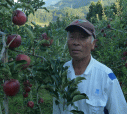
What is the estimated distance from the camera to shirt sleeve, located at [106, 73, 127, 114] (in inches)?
49.6

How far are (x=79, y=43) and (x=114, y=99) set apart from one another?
2.01ft

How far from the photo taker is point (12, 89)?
1.21m

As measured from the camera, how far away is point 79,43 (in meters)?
1.32

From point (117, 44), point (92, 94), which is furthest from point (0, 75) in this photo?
point (117, 44)

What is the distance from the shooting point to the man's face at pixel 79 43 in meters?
1.32

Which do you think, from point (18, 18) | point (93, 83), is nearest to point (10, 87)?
point (18, 18)

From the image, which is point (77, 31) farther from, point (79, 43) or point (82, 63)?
point (82, 63)

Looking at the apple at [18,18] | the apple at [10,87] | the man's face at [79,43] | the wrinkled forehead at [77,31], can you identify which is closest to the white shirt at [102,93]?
the man's face at [79,43]

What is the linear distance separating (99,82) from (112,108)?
26 centimetres

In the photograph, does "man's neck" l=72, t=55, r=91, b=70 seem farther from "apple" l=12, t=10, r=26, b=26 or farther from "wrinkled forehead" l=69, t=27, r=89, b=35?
"apple" l=12, t=10, r=26, b=26

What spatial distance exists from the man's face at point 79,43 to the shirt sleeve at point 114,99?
0.35m

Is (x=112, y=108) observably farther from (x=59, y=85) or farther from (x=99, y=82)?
(x=59, y=85)

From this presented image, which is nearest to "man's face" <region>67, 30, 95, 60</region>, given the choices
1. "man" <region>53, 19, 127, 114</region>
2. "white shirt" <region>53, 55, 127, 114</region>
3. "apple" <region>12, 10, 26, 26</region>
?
"man" <region>53, 19, 127, 114</region>

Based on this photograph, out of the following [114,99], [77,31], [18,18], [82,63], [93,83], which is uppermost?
[18,18]
